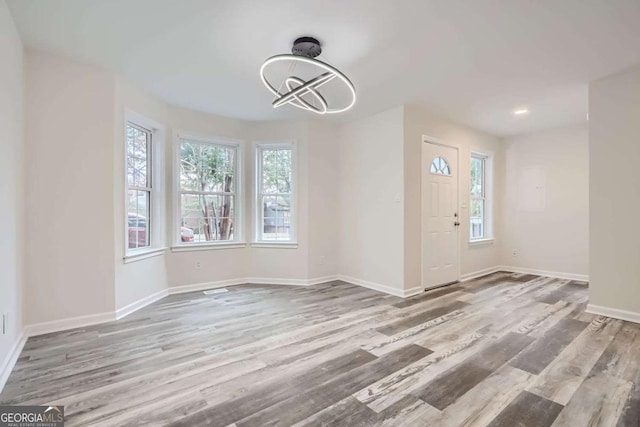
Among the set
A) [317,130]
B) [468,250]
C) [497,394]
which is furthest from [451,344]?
[317,130]

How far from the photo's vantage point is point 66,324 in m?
2.89

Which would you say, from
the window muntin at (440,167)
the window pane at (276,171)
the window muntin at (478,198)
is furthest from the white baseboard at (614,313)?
the window pane at (276,171)

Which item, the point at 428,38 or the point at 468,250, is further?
the point at 468,250

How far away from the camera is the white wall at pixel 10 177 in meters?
2.07

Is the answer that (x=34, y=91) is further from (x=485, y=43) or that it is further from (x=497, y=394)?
(x=497, y=394)

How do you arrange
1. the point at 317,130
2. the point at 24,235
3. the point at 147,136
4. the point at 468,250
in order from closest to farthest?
1. the point at 24,235
2. the point at 147,136
3. the point at 317,130
4. the point at 468,250

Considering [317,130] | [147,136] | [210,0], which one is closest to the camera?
[210,0]

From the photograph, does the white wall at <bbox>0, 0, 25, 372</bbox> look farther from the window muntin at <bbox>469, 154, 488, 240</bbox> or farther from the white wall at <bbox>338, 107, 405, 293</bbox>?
the window muntin at <bbox>469, 154, 488, 240</bbox>

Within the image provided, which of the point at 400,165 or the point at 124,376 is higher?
the point at 400,165

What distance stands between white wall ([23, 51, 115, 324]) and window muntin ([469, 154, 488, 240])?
213 inches

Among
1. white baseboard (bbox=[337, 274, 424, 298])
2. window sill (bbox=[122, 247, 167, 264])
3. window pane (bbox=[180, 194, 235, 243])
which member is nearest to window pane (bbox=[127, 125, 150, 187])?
window pane (bbox=[180, 194, 235, 243])

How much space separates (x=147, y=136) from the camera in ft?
13.0

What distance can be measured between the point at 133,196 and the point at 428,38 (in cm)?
360

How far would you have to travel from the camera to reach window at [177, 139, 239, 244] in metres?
4.32
